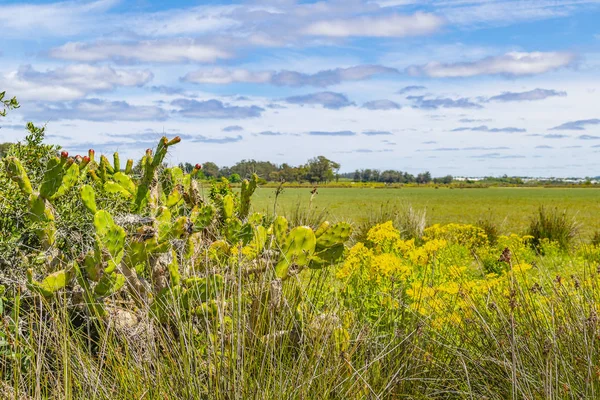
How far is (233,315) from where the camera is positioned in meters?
3.19

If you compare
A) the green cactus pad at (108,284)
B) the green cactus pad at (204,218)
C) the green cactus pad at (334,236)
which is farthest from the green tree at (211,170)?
the green cactus pad at (108,284)

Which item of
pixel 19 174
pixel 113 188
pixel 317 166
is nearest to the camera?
pixel 19 174

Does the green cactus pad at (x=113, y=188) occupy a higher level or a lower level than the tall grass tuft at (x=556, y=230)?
higher

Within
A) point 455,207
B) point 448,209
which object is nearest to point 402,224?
point 448,209

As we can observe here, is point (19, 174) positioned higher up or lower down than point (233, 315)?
higher up

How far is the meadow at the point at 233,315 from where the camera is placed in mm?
3215

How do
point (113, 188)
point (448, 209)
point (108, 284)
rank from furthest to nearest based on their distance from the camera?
point (448, 209), point (113, 188), point (108, 284)

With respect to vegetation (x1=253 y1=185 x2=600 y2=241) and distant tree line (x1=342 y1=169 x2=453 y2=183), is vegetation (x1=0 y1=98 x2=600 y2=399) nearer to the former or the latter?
vegetation (x1=253 y1=185 x2=600 y2=241)

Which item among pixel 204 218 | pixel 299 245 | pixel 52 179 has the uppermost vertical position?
pixel 52 179

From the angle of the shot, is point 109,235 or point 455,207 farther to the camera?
point 455,207

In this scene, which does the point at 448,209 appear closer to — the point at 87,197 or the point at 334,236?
the point at 334,236

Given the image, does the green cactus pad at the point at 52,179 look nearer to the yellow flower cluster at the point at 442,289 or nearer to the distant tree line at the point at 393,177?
the yellow flower cluster at the point at 442,289

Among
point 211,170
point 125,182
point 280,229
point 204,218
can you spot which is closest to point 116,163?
point 125,182

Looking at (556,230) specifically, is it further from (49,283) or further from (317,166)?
(317,166)
